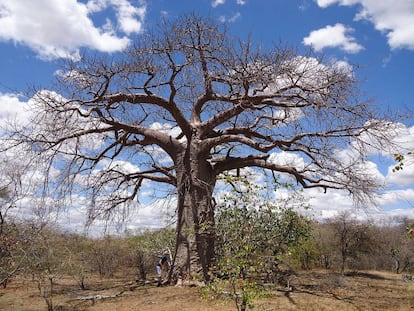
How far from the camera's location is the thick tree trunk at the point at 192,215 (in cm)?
873

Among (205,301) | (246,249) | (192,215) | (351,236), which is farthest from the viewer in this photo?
(351,236)

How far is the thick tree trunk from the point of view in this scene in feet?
28.7

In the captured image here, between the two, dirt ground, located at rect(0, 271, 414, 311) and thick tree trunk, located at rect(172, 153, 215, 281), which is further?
thick tree trunk, located at rect(172, 153, 215, 281)

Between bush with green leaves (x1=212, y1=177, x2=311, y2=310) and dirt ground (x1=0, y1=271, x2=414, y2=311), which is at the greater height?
bush with green leaves (x1=212, y1=177, x2=311, y2=310)

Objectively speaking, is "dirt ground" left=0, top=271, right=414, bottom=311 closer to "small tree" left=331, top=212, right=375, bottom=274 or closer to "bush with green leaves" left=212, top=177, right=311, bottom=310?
"bush with green leaves" left=212, top=177, right=311, bottom=310

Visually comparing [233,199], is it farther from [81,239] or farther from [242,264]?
[81,239]

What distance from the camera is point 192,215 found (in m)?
8.98

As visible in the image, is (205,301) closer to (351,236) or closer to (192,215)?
(192,215)

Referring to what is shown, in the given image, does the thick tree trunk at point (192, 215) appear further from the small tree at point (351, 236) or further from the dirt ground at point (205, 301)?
the small tree at point (351, 236)

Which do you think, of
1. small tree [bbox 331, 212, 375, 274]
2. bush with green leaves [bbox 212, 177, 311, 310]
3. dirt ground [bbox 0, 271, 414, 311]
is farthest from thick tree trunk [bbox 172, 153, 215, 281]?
small tree [bbox 331, 212, 375, 274]

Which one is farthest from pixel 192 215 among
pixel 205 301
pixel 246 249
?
pixel 246 249

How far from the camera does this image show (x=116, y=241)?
17.5 metres

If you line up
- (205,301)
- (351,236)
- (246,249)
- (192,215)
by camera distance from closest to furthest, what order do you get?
(246,249), (205,301), (192,215), (351,236)

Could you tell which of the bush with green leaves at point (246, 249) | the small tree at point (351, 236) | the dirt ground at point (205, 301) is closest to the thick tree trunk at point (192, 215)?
the dirt ground at point (205, 301)
